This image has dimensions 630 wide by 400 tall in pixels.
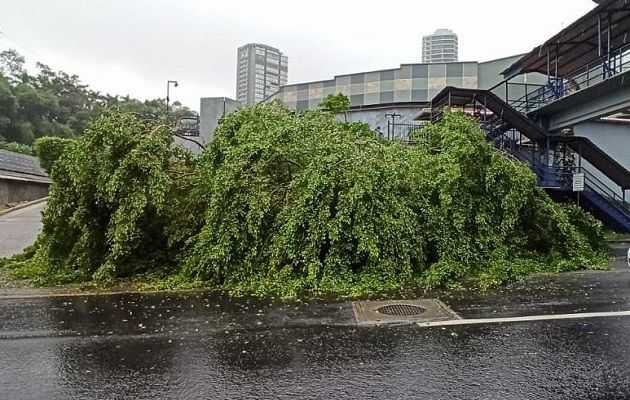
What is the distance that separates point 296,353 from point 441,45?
69034 mm

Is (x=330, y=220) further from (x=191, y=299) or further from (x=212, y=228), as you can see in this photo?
(x=191, y=299)

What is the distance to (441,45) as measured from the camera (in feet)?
219

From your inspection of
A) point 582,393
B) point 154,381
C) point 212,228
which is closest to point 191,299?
point 212,228

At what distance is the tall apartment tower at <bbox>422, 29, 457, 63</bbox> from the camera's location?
66.0 metres

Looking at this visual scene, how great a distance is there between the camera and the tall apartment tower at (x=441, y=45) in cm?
6600

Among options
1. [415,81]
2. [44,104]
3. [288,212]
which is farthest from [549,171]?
[44,104]

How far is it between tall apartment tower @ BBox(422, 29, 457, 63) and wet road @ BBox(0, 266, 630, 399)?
65078mm

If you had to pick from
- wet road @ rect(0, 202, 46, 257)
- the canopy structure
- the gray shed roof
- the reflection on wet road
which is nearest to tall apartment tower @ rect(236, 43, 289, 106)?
the gray shed roof

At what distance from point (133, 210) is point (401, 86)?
3030 centimetres

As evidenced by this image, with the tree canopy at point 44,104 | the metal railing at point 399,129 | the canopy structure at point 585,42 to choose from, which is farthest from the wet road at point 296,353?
the tree canopy at point 44,104

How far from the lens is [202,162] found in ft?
30.9

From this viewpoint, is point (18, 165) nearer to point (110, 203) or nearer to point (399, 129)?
point (399, 129)

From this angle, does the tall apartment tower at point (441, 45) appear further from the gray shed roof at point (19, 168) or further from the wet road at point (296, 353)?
the wet road at point (296, 353)

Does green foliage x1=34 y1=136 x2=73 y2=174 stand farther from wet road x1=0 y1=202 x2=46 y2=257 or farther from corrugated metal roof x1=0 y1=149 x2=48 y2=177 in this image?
corrugated metal roof x1=0 y1=149 x2=48 y2=177
